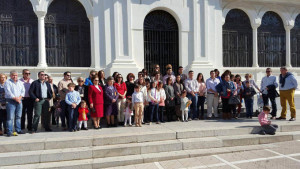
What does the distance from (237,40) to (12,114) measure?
36.3 feet

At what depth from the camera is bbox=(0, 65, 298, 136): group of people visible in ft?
21.8

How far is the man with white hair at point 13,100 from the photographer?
6324 mm

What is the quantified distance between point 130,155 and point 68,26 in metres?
7.17

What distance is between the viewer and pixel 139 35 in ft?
36.3

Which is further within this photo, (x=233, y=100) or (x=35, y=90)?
(x=233, y=100)

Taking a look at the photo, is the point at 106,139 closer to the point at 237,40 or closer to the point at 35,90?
the point at 35,90

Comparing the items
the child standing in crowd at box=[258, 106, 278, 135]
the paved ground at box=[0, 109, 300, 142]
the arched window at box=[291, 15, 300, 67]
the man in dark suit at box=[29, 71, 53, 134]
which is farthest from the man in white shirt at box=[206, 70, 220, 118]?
the arched window at box=[291, 15, 300, 67]

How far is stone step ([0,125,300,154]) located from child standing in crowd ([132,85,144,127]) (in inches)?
45.3

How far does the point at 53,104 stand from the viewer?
7.38 metres

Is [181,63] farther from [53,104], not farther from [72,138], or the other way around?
[72,138]

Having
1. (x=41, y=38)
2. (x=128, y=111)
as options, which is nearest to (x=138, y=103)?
(x=128, y=111)

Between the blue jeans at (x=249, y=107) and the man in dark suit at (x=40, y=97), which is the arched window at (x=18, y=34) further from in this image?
the blue jeans at (x=249, y=107)

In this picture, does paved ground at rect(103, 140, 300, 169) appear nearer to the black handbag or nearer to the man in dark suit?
the black handbag

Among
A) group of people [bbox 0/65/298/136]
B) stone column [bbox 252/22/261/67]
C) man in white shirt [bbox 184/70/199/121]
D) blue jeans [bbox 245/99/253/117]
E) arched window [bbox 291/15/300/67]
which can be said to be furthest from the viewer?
arched window [bbox 291/15/300/67]
